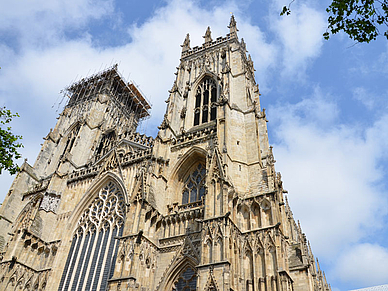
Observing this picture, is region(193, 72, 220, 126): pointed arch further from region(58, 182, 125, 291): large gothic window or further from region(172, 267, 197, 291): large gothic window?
region(172, 267, 197, 291): large gothic window

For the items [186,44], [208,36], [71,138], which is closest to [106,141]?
[71,138]

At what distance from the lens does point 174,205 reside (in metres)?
19.2

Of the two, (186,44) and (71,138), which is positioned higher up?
(186,44)

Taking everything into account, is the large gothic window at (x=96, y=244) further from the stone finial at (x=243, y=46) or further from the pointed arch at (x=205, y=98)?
the stone finial at (x=243, y=46)

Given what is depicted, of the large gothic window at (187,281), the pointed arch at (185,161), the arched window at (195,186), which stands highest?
the pointed arch at (185,161)

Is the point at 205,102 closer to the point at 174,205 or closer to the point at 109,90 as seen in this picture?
the point at 174,205

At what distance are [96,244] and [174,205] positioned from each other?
17.5 ft

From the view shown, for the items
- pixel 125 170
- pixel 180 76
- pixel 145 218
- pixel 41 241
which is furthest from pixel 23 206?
pixel 180 76

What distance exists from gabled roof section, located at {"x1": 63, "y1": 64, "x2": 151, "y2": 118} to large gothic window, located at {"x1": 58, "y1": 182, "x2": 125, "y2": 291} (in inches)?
659

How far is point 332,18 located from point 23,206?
2593 centimetres

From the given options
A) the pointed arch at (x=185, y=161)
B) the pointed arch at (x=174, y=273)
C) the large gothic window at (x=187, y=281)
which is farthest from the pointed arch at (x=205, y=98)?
the large gothic window at (x=187, y=281)

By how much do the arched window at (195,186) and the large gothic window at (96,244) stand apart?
13.5ft

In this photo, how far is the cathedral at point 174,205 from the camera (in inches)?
596

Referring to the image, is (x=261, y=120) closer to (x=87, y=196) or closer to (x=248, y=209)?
(x=248, y=209)
